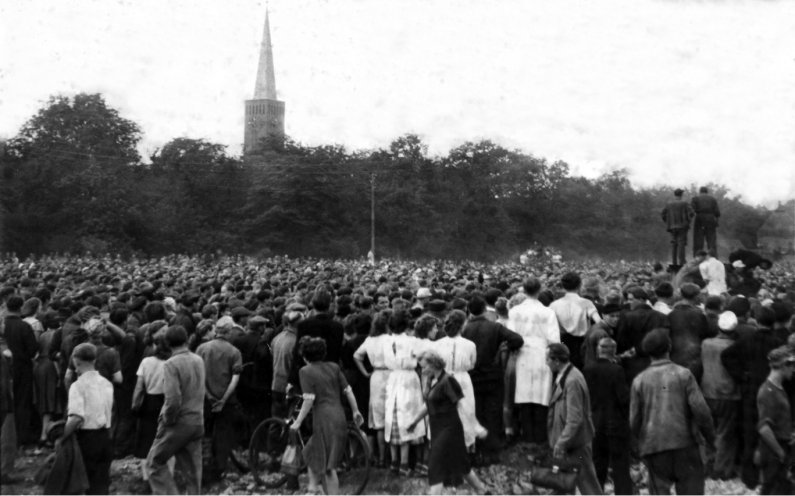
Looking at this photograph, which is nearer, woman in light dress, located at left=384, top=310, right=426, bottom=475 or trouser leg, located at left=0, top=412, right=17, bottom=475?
trouser leg, located at left=0, top=412, right=17, bottom=475

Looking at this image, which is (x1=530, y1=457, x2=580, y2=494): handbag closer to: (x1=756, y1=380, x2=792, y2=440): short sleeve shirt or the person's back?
(x1=756, y1=380, x2=792, y2=440): short sleeve shirt

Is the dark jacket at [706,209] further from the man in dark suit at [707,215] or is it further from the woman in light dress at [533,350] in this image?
the woman in light dress at [533,350]

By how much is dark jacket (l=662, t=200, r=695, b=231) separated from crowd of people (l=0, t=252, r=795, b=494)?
703 centimetres

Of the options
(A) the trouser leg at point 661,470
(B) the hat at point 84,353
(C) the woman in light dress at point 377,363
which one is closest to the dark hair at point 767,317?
(A) the trouser leg at point 661,470

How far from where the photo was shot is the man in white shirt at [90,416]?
672cm

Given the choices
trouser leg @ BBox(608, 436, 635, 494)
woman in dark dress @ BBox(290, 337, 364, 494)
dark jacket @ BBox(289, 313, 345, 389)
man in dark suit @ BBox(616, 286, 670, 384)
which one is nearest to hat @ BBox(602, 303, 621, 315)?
man in dark suit @ BBox(616, 286, 670, 384)

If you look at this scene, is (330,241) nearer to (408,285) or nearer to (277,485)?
(408,285)

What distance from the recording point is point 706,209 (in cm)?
1616

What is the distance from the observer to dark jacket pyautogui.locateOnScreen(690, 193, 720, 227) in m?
16.1

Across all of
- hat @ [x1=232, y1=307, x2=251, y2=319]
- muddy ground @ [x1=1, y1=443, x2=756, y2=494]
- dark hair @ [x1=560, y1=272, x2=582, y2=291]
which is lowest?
muddy ground @ [x1=1, y1=443, x2=756, y2=494]

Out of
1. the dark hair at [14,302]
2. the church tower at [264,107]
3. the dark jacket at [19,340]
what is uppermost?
the church tower at [264,107]

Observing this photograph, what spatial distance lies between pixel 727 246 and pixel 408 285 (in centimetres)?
2599

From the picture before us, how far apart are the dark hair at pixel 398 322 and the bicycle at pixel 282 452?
3.78 feet

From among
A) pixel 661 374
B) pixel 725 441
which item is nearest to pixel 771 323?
pixel 725 441
